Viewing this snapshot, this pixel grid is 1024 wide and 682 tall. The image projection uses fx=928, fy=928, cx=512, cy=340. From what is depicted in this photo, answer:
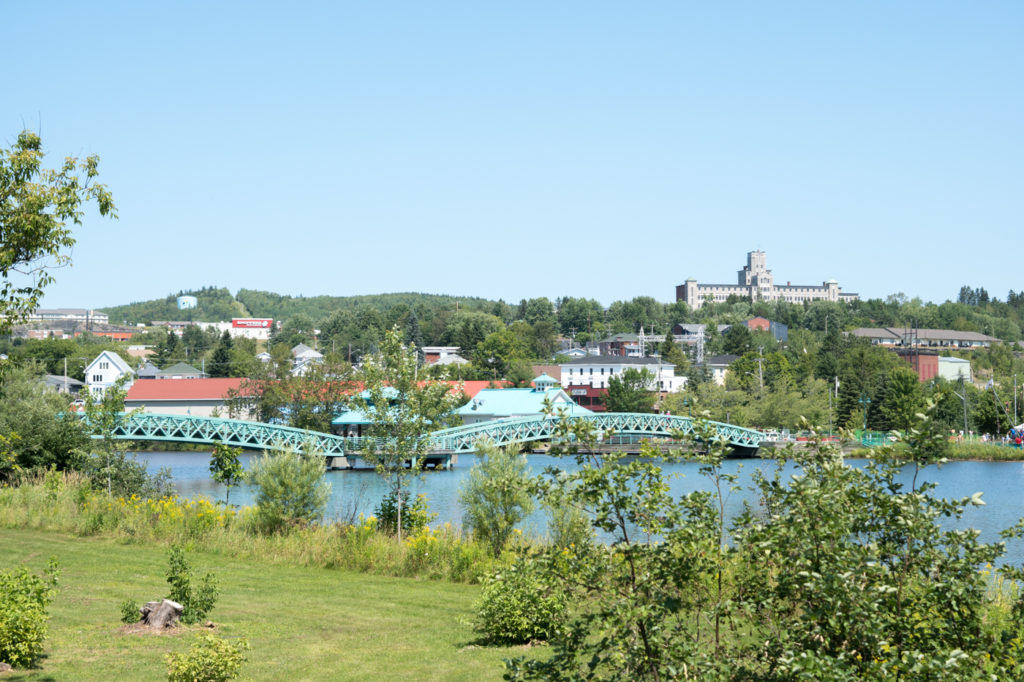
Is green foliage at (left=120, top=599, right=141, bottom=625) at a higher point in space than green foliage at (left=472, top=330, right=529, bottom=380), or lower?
lower

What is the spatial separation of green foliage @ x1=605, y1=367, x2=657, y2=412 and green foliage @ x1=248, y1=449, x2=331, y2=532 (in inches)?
2429

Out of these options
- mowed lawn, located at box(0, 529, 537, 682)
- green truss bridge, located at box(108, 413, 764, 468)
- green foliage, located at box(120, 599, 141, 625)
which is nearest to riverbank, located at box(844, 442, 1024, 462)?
green truss bridge, located at box(108, 413, 764, 468)

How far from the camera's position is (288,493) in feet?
66.9

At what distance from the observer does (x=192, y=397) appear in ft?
277

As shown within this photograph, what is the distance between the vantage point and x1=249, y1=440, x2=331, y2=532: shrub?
1972 cm

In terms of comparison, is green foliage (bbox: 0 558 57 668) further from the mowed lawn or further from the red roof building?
the red roof building

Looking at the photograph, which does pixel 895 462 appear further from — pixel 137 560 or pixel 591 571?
pixel 137 560

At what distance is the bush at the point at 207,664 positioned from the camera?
7.60 metres

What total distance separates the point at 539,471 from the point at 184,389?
150 ft

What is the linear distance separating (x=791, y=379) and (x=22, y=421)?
7025cm

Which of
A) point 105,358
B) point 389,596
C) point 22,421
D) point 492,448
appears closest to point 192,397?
point 105,358

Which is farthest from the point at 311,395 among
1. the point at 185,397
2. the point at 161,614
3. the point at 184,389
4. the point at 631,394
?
the point at 161,614

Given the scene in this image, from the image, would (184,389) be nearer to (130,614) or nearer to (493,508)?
(493,508)

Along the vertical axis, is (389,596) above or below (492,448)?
below
